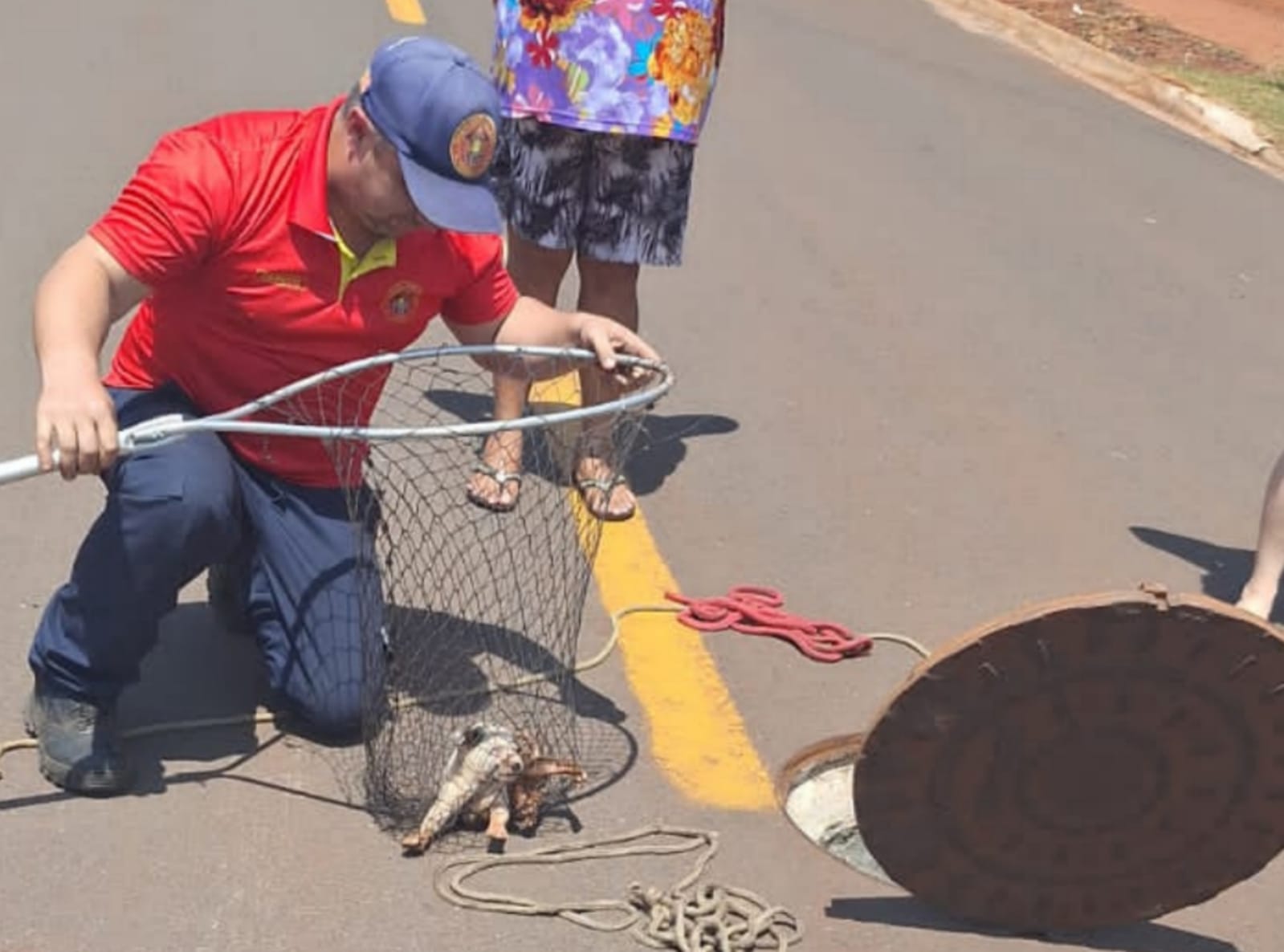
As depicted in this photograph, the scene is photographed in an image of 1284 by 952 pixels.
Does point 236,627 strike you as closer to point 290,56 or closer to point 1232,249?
point 1232,249

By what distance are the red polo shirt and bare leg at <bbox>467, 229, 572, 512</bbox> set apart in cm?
46

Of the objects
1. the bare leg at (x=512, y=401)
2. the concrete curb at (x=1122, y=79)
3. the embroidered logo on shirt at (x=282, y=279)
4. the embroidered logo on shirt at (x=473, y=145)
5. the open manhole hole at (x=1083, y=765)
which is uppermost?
the embroidered logo on shirt at (x=473, y=145)

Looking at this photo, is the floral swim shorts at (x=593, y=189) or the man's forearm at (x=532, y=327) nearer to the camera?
the man's forearm at (x=532, y=327)

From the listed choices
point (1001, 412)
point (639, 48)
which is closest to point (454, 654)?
point (639, 48)

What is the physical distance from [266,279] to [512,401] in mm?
1310

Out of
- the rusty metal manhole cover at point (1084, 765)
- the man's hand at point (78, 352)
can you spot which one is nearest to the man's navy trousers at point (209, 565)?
the man's hand at point (78, 352)

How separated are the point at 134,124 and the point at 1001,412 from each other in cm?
450

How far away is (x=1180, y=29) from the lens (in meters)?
16.3

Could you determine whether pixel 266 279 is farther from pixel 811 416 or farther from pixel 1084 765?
pixel 811 416

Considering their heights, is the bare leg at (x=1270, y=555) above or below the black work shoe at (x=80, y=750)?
above

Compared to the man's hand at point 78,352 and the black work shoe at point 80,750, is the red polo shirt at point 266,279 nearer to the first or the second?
the man's hand at point 78,352

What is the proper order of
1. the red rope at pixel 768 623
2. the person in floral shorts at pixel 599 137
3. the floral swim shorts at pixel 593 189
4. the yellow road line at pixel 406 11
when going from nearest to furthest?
the red rope at pixel 768 623 < the person in floral shorts at pixel 599 137 < the floral swim shorts at pixel 593 189 < the yellow road line at pixel 406 11

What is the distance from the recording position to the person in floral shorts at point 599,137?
19.0 feet

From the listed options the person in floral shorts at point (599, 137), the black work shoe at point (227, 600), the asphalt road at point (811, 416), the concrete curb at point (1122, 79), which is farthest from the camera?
the concrete curb at point (1122, 79)
